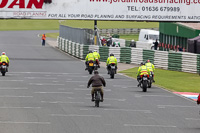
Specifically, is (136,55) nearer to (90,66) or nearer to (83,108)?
(90,66)

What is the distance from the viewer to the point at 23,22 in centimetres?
16450

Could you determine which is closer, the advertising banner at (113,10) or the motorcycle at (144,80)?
the motorcycle at (144,80)

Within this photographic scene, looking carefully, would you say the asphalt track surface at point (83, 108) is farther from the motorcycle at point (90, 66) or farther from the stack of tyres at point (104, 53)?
the stack of tyres at point (104, 53)

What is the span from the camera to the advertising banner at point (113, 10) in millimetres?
52959

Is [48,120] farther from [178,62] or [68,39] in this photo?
[68,39]

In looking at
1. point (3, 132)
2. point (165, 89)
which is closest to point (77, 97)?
point (165, 89)

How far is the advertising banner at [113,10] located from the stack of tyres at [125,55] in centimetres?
352

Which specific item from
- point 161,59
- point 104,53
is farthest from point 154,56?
point 104,53

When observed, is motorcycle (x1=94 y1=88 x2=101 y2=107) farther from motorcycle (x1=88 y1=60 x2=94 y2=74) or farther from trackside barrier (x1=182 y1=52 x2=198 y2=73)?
trackside barrier (x1=182 y1=52 x2=198 y2=73)

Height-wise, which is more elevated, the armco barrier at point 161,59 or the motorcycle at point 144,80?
the armco barrier at point 161,59

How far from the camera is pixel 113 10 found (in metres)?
54.0

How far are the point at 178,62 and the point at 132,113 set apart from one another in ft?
77.9

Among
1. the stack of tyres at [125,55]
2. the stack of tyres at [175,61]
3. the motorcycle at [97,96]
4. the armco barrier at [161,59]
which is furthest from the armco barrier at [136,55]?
the motorcycle at [97,96]

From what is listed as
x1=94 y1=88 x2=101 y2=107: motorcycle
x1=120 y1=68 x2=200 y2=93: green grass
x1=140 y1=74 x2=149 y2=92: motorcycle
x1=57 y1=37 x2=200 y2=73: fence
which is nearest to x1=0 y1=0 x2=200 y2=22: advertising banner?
x1=57 y1=37 x2=200 y2=73: fence
